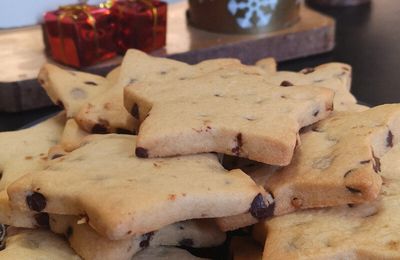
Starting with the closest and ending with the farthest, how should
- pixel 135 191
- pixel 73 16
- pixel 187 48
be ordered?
pixel 135 191 < pixel 73 16 < pixel 187 48

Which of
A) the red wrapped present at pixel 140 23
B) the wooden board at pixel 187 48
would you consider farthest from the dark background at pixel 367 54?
the red wrapped present at pixel 140 23

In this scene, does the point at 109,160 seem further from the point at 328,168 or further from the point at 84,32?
the point at 84,32

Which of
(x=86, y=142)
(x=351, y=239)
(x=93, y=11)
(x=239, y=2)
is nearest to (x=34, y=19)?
(x=93, y=11)

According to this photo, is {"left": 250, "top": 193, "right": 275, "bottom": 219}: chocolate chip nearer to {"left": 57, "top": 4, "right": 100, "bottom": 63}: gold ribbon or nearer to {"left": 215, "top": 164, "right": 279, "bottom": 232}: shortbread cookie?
{"left": 215, "top": 164, "right": 279, "bottom": 232}: shortbread cookie

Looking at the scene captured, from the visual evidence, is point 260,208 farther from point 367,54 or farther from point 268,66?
point 367,54

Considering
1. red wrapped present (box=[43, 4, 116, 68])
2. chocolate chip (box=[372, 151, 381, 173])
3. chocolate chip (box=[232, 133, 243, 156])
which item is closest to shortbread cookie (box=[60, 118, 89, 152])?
chocolate chip (box=[232, 133, 243, 156])

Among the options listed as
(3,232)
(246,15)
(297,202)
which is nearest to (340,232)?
(297,202)
